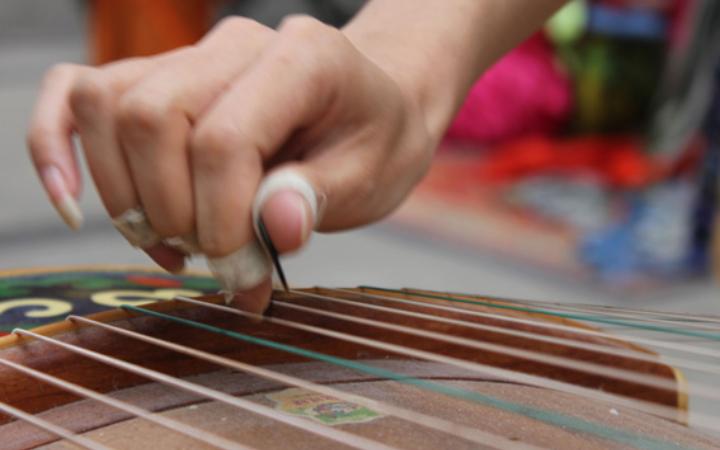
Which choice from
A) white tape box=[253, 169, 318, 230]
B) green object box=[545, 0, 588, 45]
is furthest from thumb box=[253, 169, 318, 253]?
green object box=[545, 0, 588, 45]

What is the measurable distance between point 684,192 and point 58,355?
2.81 m

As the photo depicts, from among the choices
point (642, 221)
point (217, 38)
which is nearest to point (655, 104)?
point (642, 221)

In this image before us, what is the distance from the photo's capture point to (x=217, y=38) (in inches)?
27.2

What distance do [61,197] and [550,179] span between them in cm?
289

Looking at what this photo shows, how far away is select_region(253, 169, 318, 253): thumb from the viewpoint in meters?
0.57

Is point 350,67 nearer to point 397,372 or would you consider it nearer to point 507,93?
point 397,372

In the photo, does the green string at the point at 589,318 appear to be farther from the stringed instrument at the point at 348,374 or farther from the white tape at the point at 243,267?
the white tape at the point at 243,267

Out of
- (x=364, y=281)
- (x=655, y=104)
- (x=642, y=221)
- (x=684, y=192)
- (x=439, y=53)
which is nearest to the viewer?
(x=439, y=53)

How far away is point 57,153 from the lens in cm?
68

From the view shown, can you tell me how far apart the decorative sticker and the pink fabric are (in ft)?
9.85

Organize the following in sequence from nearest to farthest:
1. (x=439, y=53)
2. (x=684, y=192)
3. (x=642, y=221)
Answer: (x=439, y=53), (x=642, y=221), (x=684, y=192)

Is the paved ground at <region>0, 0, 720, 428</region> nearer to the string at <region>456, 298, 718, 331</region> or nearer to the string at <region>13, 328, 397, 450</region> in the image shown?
the string at <region>456, 298, 718, 331</region>

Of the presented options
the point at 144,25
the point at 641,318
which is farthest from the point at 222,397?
the point at 144,25

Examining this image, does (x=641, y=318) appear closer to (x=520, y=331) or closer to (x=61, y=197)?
(x=520, y=331)
